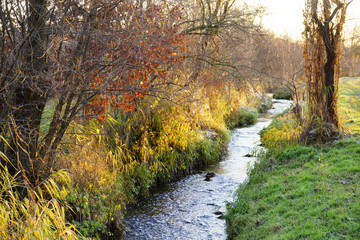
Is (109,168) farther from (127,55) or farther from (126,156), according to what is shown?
(127,55)

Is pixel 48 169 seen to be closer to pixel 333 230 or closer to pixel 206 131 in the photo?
pixel 333 230

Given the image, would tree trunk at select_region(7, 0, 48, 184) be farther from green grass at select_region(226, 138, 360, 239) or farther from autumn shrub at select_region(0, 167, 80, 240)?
green grass at select_region(226, 138, 360, 239)

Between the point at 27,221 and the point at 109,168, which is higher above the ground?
the point at 27,221

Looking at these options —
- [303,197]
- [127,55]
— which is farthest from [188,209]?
[127,55]

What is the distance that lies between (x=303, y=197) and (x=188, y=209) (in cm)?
261

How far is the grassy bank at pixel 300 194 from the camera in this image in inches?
173

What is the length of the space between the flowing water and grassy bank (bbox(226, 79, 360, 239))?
1.56ft

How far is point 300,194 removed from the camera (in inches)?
217

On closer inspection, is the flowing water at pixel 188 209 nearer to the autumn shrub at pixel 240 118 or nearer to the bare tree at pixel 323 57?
the bare tree at pixel 323 57

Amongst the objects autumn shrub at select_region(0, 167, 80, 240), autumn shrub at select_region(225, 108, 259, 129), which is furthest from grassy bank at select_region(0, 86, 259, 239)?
autumn shrub at select_region(225, 108, 259, 129)

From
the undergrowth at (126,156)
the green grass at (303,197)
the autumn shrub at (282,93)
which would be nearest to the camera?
the green grass at (303,197)

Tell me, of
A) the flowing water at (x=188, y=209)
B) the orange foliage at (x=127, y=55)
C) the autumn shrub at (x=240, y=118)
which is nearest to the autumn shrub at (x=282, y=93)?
the autumn shrub at (x=240, y=118)

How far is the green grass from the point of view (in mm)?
4367

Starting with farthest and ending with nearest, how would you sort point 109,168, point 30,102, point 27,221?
point 109,168 → point 30,102 → point 27,221
